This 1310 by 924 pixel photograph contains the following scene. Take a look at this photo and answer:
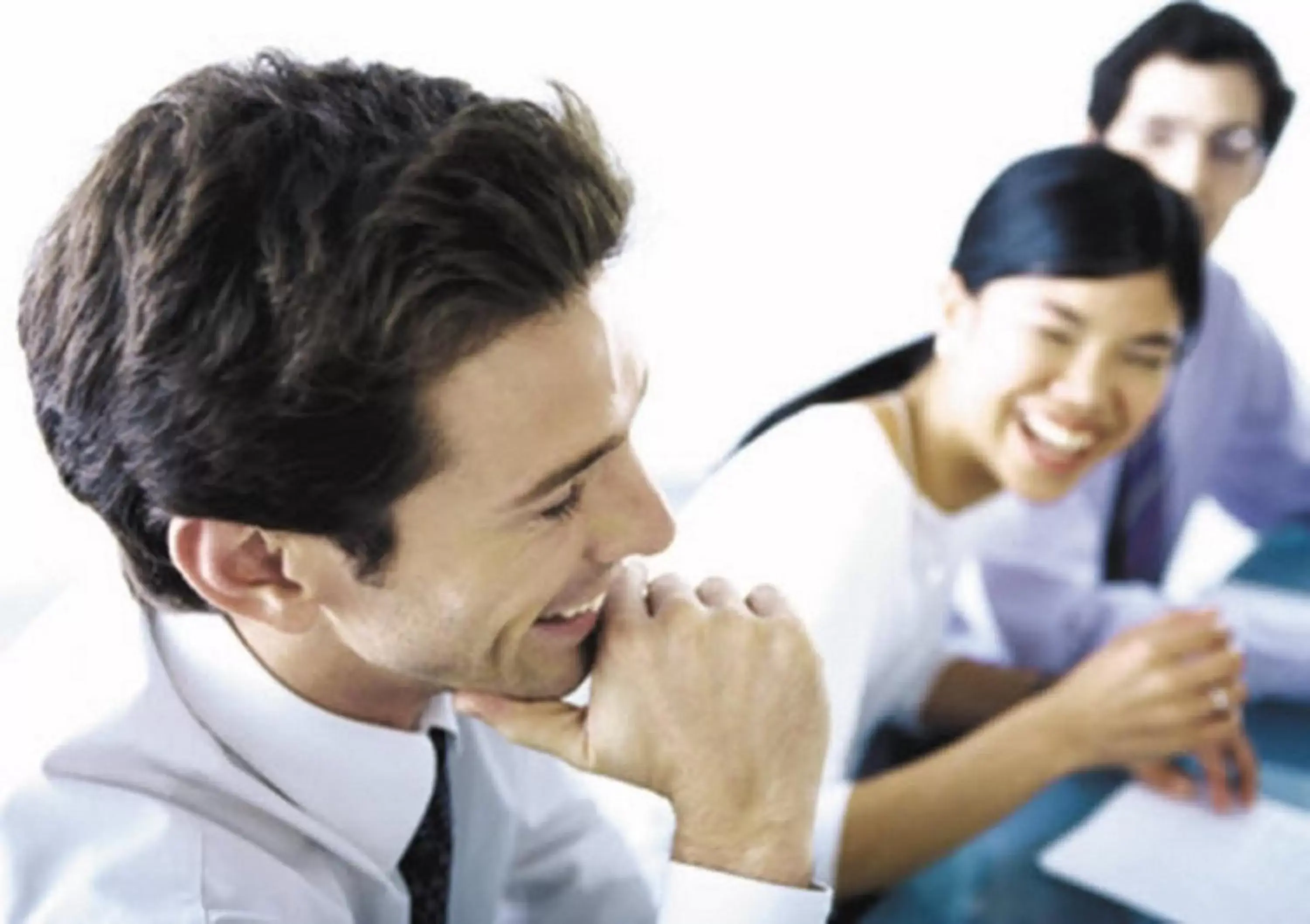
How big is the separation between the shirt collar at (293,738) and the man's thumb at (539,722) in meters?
0.06

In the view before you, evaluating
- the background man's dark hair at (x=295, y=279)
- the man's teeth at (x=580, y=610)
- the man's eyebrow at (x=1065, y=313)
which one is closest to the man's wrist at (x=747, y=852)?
the man's teeth at (x=580, y=610)

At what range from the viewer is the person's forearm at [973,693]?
1.09 meters

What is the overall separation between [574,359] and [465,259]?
77 mm

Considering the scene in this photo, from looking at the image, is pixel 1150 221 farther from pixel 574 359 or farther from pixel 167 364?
pixel 167 364

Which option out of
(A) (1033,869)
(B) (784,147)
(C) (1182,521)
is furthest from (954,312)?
(A) (1033,869)

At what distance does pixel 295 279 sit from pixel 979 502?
68 centimetres

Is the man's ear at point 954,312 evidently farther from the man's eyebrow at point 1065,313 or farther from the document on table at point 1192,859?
the document on table at point 1192,859

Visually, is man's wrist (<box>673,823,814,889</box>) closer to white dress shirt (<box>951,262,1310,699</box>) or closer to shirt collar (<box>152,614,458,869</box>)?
shirt collar (<box>152,614,458,869</box>)

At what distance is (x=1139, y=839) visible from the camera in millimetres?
1049

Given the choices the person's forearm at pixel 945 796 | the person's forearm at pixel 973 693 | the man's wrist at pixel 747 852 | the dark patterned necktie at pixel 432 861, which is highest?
the man's wrist at pixel 747 852

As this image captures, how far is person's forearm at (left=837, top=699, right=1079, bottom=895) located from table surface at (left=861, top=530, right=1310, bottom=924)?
0.01 metres

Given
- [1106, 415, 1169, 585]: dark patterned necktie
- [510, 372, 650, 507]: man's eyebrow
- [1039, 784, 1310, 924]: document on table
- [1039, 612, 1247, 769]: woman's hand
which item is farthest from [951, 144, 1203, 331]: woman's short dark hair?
[510, 372, 650, 507]: man's eyebrow

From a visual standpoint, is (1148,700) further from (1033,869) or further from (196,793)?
(196,793)

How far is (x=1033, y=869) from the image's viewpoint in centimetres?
103
